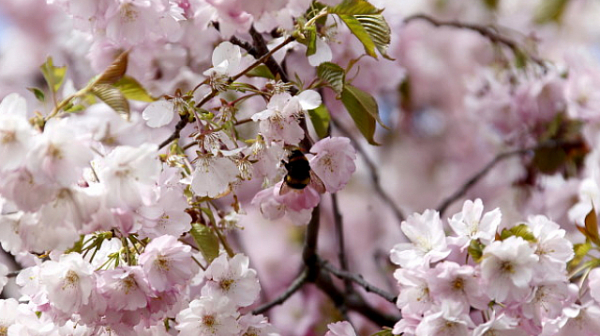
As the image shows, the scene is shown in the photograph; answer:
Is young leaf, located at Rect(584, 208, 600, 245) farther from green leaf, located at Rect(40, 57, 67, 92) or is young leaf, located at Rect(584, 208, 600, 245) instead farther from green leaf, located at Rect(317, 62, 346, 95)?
green leaf, located at Rect(40, 57, 67, 92)

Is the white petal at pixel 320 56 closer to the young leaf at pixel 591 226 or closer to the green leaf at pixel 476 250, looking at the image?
the green leaf at pixel 476 250

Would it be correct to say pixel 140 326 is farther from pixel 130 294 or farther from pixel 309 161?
pixel 309 161

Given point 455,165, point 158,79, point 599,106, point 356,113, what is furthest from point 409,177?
point 356,113

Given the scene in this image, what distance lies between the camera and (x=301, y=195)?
64cm

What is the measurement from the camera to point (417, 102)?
1894 mm

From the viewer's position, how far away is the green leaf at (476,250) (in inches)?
24.5

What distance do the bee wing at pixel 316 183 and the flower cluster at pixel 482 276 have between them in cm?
9

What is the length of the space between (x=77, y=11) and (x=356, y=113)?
10.0 inches

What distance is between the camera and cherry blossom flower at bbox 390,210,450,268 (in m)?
0.63

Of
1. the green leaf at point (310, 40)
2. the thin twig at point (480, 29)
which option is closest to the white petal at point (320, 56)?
the green leaf at point (310, 40)

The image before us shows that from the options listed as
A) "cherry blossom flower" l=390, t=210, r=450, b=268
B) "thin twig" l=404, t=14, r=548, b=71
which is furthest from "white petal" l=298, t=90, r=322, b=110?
"thin twig" l=404, t=14, r=548, b=71

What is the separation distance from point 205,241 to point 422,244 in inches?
7.6

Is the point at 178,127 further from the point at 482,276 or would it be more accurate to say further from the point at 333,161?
the point at 482,276

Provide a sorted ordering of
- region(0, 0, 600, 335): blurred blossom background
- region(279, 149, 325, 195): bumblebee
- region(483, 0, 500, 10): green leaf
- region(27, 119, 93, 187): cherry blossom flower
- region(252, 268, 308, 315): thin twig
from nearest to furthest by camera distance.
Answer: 1. region(27, 119, 93, 187): cherry blossom flower
2. region(279, 149, 325, 195): bumblebee
3. region(252, 268, 308, 315): thin twig
4. region(0, 0, 600, 335): blurred blossom background
5. region(483, 0, 500, 10): green leaf
